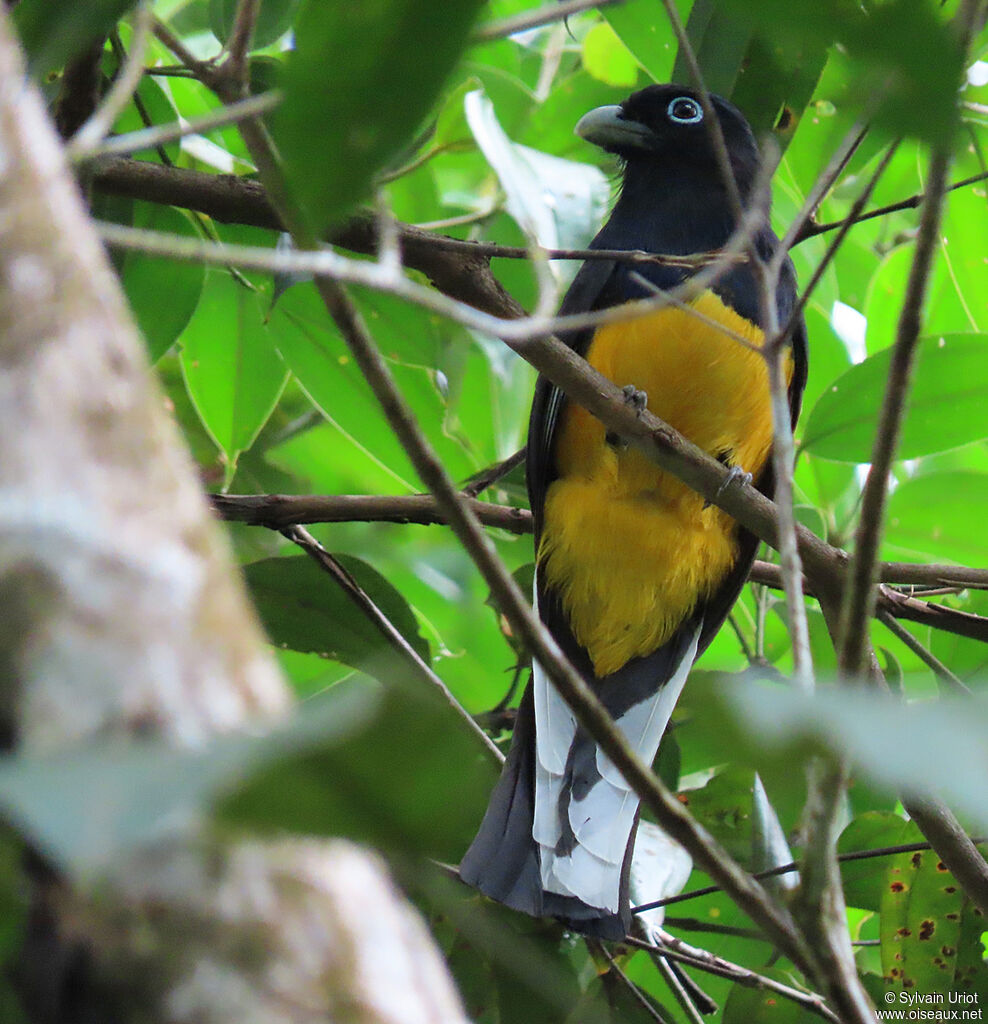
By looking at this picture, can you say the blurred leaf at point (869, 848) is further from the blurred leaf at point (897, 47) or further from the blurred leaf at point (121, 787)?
the blurred leaf at point (121, 787)

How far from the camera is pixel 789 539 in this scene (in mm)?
1291

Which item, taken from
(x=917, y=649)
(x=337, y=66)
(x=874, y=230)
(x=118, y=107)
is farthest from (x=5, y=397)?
(x=874, y=230)

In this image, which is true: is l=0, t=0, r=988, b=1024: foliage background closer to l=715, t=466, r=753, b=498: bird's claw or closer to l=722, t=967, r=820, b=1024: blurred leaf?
l=722, t=967, r=820, b=1024: blurred leaf

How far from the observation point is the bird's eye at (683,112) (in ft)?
12.3

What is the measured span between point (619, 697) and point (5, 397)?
275 centimetres

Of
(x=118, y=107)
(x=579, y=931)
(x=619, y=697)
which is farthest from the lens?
(x=619, y=697)

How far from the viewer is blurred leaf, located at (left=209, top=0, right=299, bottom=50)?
91.0 inches

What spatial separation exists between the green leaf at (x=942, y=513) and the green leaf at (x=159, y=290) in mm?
1710

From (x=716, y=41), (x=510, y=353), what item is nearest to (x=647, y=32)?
(x=716, y=41)

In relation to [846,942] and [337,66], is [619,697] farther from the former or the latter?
[337,66]

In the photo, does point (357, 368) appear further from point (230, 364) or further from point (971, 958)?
point (971, 958)

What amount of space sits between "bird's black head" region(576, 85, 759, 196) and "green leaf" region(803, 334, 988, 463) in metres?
1.14

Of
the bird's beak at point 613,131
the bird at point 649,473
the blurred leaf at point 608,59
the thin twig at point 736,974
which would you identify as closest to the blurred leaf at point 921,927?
the thin twig at point 736,974

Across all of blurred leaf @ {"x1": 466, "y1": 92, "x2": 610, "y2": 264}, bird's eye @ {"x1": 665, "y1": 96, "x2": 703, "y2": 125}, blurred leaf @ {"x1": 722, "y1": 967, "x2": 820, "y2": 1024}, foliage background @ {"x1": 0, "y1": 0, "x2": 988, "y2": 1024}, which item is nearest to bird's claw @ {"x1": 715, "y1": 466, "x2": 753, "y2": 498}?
foliage background @ {"x1": 0, "y1": 0, "x2": 988, "y2": 1024}
